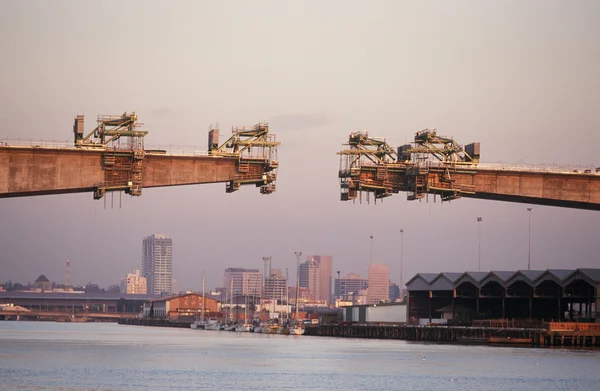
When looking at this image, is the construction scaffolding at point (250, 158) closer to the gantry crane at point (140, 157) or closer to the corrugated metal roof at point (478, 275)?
the gantry crane at point (140, 157)

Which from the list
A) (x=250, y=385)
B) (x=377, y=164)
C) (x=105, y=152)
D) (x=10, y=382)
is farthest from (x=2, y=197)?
(x=377, y=164)

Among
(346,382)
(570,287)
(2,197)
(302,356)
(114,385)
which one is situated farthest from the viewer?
(570,287)

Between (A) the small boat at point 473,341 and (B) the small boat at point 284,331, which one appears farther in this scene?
(B) the small boat at point 284,331

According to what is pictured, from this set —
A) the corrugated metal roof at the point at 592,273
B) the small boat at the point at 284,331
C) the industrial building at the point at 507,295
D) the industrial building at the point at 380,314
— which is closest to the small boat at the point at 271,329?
the small boat at the point at 284,331

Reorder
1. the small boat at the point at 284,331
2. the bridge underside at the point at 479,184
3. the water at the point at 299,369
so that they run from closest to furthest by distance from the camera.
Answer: the water at the point at 299,369
the bridge underside at the point at 479,184
the small boat at the point at 284,331

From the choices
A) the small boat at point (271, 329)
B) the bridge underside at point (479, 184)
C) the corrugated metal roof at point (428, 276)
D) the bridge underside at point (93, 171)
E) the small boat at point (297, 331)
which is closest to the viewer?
the bridge underside at point (93, 171)

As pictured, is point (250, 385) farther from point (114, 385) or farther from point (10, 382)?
point (10, 382)

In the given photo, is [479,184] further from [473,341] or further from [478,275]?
[478,275]
